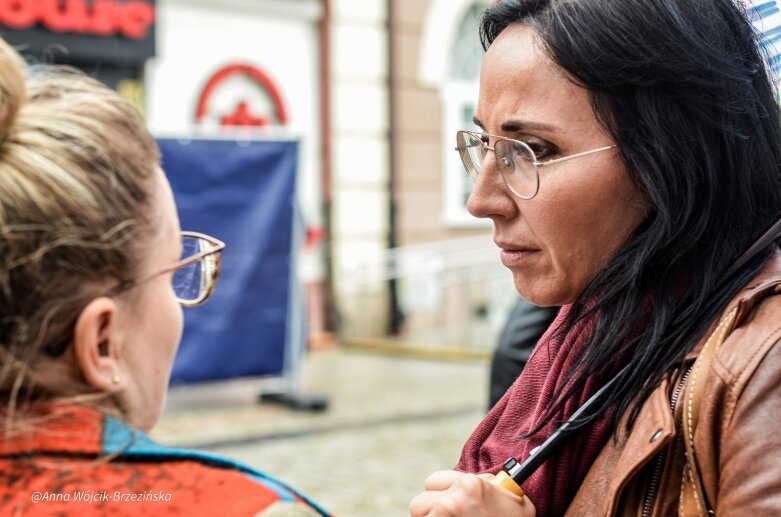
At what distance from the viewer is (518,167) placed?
62.1 inches

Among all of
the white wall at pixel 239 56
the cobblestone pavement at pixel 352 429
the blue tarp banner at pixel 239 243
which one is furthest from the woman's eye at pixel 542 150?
the white wall at pixel 239 56

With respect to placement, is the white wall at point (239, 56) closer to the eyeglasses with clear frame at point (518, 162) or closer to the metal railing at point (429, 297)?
the metal railing at point (429, 297)

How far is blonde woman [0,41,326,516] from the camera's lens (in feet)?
3.97

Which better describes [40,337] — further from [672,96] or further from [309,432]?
[309,432]

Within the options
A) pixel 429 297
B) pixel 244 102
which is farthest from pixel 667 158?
pixel 429 297

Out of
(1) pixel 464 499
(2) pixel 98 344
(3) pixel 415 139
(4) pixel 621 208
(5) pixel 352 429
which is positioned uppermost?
(3) pixel 415 139

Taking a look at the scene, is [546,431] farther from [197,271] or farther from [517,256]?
[197,271]

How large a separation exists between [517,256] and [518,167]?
0.14 m

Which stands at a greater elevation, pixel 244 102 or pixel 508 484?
pixel 244 102

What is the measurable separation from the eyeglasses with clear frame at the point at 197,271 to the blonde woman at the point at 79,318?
18 cm

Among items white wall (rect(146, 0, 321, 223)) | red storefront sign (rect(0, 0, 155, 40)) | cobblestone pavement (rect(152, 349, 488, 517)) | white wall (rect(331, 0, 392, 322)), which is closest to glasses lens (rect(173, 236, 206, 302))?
cobblestone pavement (rect(152, 349, 488, 517))

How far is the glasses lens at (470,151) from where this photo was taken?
5.64 ft

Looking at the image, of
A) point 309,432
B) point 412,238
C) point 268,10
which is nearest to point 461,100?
point 412,238

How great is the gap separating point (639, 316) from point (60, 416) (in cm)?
79
